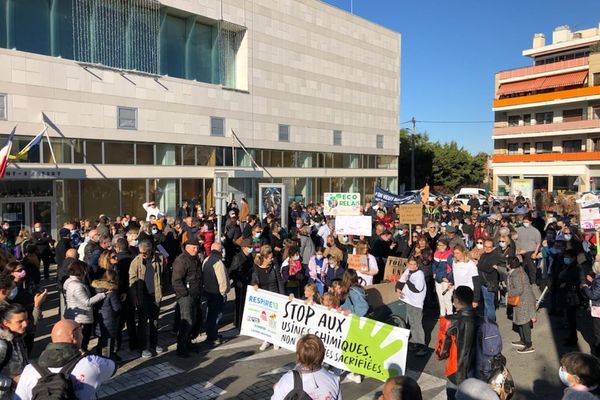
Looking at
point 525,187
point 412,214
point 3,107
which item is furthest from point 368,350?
point 525,187

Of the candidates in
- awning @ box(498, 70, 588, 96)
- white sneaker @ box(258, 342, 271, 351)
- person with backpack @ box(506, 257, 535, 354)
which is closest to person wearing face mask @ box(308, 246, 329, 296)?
white sneaker @ box(258, 342, 271, 351)

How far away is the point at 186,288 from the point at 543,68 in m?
54.7

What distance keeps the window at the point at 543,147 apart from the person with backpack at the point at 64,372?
56289mm

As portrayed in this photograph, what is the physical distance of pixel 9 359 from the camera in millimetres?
4461

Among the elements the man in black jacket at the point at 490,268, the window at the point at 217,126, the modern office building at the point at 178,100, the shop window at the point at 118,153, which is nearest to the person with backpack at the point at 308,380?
the man in black jacket at the point at 490,268

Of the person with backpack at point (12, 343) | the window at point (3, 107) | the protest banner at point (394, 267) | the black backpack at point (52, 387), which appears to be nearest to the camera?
the black backpack at point (52, 387)

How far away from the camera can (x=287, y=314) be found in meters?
7.75

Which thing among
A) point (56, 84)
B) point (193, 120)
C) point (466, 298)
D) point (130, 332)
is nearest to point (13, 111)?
point (56, 84)

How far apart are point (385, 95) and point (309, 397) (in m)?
37.4

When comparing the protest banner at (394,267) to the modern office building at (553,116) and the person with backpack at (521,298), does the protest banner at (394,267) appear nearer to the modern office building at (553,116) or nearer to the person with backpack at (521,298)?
the person with backpack at (521,298)

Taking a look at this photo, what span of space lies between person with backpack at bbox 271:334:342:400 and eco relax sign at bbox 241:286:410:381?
8.20 feet

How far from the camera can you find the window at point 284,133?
30803mm

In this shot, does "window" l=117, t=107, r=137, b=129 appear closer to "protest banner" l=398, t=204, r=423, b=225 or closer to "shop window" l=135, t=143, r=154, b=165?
"shop window" l=135, t=143, r=154, b=165

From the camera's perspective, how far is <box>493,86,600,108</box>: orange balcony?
4794cm
